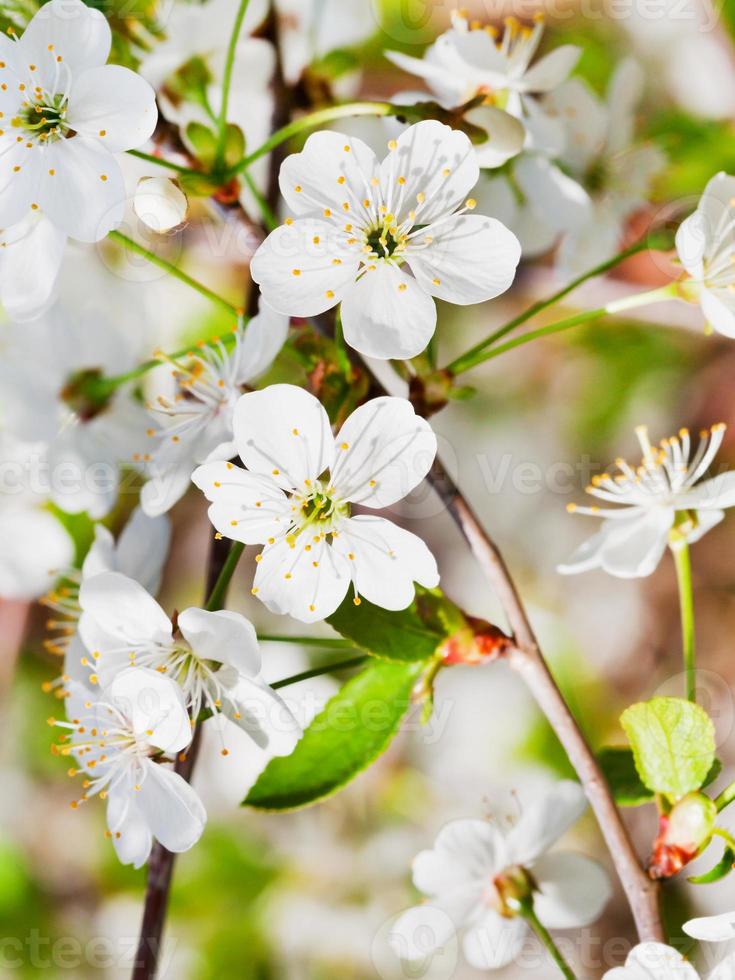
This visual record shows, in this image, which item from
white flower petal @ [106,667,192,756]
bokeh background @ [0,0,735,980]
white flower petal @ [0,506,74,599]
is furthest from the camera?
bokeh background @ [0,0,735,980]

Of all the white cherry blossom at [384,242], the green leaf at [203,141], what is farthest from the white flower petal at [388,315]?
the green leaf at [203,141]

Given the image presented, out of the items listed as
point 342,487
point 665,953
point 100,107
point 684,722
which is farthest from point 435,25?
point 665,953

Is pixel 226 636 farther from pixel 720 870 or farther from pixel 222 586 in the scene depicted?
pixel 720 870

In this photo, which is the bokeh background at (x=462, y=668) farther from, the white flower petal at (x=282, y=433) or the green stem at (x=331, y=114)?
the white flower petal at (x=282, y=433)

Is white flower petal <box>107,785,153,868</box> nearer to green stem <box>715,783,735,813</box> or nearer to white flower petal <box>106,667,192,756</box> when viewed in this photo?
white flower petal <box>106,667,192,756</box>

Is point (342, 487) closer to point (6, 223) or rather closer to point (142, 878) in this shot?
point (6, 223)

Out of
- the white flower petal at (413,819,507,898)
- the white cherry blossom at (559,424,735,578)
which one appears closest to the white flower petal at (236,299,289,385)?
the white cherry blossom at (559,424,735,578)

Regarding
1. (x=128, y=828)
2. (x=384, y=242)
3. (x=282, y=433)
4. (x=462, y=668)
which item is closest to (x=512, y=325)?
(x=384, y=242)
